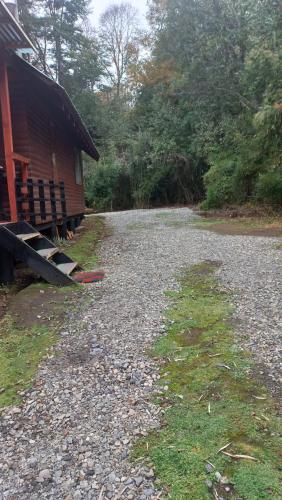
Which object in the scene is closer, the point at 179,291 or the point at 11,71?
the point at 179,291

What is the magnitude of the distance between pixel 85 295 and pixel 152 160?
666 inches

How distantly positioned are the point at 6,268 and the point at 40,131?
14.3 ft

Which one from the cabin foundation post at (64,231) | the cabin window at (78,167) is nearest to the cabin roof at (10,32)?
the cabin foundation post at (64,231)

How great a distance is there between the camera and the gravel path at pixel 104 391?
169cm

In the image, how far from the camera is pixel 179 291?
4223 mm

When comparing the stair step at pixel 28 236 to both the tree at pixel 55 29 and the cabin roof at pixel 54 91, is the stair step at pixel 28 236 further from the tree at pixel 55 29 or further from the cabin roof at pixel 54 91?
the tree at pixel 55 29

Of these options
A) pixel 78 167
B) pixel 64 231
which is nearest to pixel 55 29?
pixel 78 167

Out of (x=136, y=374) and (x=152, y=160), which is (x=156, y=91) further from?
(x=136, y=374)

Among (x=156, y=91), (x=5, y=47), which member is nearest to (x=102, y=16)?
(x=156, y=91)

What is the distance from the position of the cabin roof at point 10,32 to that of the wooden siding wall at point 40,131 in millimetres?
1897

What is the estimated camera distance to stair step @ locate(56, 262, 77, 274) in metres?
4.91

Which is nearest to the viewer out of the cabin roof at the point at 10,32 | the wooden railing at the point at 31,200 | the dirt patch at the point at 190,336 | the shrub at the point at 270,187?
the dirt patch at the point at 190,336

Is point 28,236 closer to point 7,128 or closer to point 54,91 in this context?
point 7,128

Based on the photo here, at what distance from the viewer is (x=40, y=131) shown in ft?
26.1
